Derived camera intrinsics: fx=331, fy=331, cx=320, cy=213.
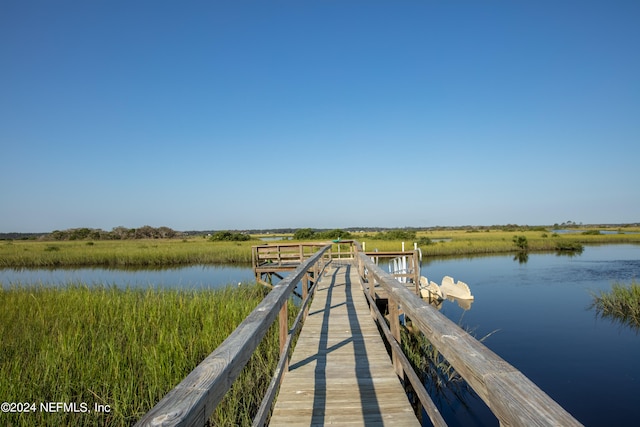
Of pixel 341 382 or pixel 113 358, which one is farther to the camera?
pixel 113 358

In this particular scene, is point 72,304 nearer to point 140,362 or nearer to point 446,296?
point 140,362

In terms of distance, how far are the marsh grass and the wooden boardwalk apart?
1188 centimetres

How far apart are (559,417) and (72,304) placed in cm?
1135

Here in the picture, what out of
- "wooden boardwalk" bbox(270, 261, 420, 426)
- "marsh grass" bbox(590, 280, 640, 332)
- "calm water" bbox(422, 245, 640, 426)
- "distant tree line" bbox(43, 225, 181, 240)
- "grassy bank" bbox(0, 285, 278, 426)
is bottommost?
"calm water" bbox(422, 245, 640, 426)

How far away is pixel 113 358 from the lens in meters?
5.37

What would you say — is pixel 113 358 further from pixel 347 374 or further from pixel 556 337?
pixel 556 337

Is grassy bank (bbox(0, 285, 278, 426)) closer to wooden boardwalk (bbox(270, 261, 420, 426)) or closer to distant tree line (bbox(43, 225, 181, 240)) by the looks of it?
wooden boardwalk (bbox(270, 261, 420, 426))

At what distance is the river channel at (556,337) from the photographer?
6746 millimetres

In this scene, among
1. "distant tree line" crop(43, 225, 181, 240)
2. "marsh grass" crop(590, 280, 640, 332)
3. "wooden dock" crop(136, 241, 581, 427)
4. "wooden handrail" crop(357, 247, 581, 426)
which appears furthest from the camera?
"distant tree line" crop(43, 225, 181, 240)

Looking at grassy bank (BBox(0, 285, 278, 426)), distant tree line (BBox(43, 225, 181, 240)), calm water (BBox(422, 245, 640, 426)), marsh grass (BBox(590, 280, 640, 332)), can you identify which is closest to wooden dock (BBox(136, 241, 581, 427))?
grassy bank (BBox(0, 285, 278, 426))

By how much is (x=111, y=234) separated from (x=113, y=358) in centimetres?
8257

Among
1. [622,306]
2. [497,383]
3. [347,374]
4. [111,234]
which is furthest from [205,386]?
[111,234]

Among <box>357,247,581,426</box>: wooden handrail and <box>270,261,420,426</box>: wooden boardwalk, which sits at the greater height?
<box>357,247,581,426</box>: wooden handrail

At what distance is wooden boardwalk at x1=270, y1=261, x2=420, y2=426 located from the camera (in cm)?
285
